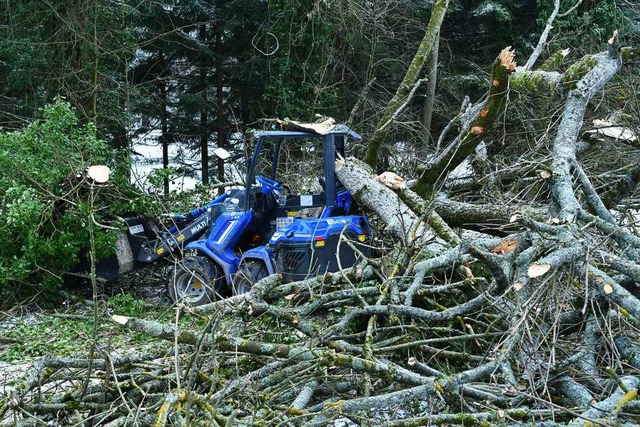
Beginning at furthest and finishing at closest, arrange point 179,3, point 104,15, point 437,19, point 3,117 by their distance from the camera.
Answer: point 179,3, point 3,117, point 104,15, point 437,19

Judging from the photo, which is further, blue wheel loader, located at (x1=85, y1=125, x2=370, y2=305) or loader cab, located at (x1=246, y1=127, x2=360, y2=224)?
loader cab, located at (x1=246, y1=127, x2=360, y2=224)

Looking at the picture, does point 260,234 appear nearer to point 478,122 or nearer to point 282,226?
point 282,226

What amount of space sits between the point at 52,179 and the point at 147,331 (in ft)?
15.7

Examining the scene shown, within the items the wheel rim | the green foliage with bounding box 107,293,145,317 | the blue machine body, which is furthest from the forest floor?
the blue machine body

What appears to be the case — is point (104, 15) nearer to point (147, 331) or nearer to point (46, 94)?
point (46, 94)

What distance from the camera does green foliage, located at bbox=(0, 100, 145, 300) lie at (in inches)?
314

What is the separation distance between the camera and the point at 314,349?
4113 millimetres

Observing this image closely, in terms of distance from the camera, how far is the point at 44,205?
8.05 meters

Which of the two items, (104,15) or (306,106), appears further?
(306,106)

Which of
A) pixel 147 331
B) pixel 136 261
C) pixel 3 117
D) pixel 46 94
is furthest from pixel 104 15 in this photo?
pixel 147 331

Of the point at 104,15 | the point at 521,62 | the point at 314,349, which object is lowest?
the point at 314,349

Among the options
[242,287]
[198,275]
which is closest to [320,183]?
[242,287]

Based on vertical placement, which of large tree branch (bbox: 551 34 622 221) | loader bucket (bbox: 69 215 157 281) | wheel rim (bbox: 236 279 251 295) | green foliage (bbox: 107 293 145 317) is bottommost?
green foliage (bbox: 107 293 145 317)

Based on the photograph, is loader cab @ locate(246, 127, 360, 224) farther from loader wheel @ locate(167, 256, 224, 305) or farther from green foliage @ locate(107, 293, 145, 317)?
green foliage @ locate(107, 293, 145, 317)
